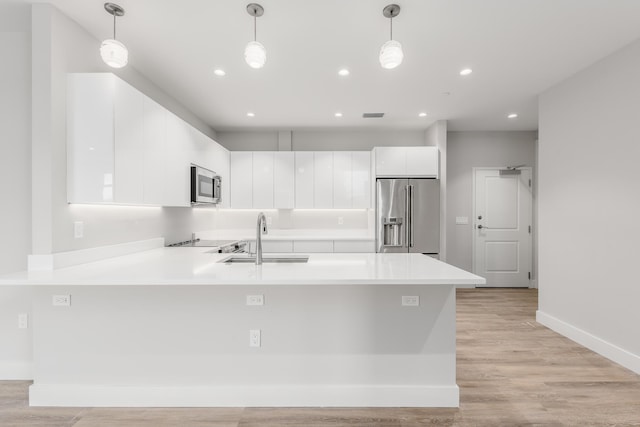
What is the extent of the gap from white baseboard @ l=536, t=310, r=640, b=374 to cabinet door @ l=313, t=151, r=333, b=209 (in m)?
3.11

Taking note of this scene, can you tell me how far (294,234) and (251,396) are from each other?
118 inches

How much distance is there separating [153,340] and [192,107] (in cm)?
304

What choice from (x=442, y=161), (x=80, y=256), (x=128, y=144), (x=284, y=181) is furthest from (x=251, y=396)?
(x=442, y=161)

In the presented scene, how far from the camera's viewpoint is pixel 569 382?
96.0 inches

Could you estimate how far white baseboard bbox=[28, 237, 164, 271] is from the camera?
2.03 metres

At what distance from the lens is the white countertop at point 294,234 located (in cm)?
456

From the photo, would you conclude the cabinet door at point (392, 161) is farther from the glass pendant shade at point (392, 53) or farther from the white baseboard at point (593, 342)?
the glass pendant shade at point (392, 53)

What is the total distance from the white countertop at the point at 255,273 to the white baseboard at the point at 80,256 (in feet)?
0.22

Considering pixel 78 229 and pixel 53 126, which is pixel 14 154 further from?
pixel 78 229

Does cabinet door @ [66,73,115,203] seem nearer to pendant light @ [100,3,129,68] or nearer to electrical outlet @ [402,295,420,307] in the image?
pendant light @ [100,3,129,68]

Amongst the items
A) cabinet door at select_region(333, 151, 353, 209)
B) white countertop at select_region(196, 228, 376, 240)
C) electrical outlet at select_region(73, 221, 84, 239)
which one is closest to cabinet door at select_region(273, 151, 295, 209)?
white countertop at select_region(196, 228, 376, 240)

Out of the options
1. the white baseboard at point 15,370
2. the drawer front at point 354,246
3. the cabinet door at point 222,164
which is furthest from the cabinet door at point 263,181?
the white baseboard at point 15,370

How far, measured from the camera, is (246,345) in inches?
83.4

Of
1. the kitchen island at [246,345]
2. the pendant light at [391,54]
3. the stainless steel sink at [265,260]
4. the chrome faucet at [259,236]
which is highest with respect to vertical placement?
the pendant light at [391,54]
